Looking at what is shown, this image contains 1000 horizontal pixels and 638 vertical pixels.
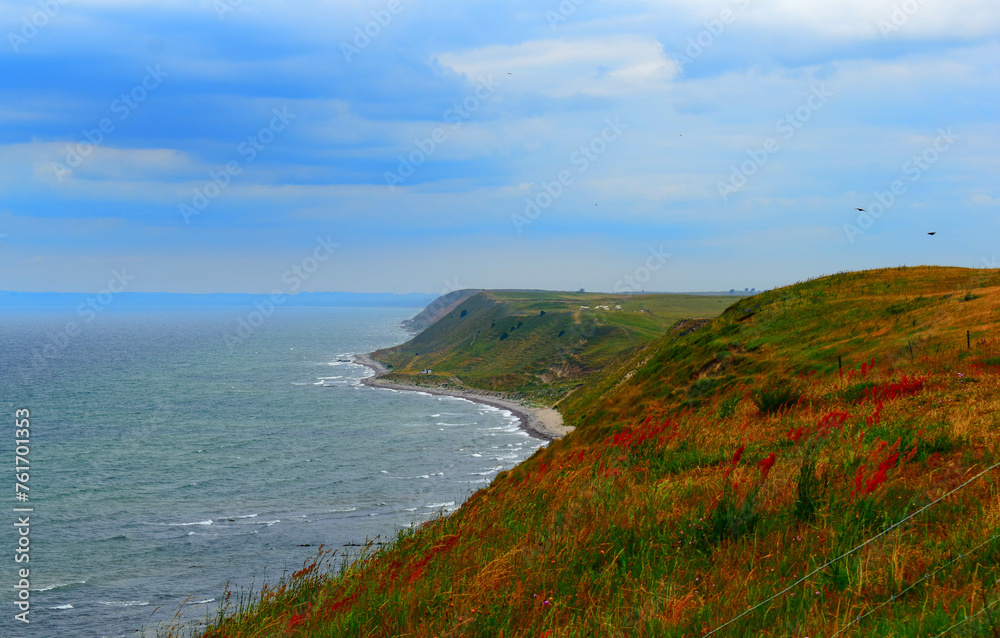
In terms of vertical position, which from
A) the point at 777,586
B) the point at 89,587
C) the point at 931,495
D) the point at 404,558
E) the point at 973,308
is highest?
the point at 973,308

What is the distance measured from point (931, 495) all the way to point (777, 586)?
2.42 meters

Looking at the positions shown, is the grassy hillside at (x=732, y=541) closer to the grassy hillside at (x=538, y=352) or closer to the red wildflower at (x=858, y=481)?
the red wildflower at (x=858, y=481)

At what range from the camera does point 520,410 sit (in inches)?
4518

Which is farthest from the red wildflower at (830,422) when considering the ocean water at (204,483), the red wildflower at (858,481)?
the ocean water at (204,483)

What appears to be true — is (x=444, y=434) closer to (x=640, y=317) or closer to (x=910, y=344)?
(x=910, y=344)

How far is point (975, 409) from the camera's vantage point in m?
10.0

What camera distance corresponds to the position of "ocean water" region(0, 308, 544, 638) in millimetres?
41094

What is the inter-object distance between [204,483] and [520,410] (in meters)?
58.8

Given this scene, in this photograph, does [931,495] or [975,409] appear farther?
[975,409]

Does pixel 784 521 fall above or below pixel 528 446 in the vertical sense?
above

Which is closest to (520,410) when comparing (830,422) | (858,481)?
(830,422)

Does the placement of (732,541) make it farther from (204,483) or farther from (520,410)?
(520,410)

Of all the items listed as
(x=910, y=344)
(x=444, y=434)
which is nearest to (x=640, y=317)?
(x=444, y=434)

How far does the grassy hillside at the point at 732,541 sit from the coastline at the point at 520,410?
58.3 m
